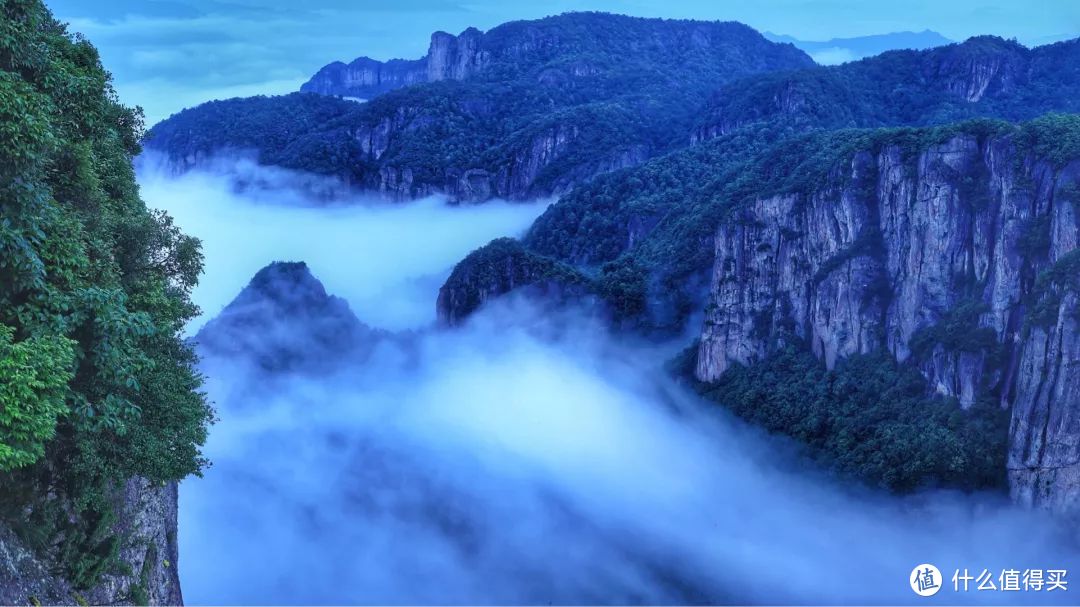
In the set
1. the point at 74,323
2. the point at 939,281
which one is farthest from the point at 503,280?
the point at 74,323

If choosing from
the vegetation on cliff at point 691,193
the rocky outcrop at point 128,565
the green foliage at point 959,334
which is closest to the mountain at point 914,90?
the vegetation on cliff at point 691,193

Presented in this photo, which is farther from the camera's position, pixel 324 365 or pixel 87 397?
pixel 324 365

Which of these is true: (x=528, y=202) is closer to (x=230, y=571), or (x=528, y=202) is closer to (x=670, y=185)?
(x=670, y=185)

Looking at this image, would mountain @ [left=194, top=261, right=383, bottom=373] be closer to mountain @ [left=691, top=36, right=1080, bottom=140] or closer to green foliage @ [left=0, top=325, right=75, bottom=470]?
mountain @ [left=691, top=36, right=1080, bottom=140]

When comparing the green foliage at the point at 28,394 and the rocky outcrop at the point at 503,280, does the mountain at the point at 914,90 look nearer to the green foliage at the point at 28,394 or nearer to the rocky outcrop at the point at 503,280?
the rocky outcrop at the point at 503,280

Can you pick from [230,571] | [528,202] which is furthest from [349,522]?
[528,202]

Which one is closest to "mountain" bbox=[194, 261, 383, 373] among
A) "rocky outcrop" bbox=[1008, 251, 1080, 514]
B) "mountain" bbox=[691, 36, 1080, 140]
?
"mountain" bbox=[691, 36, 1080, 140]
